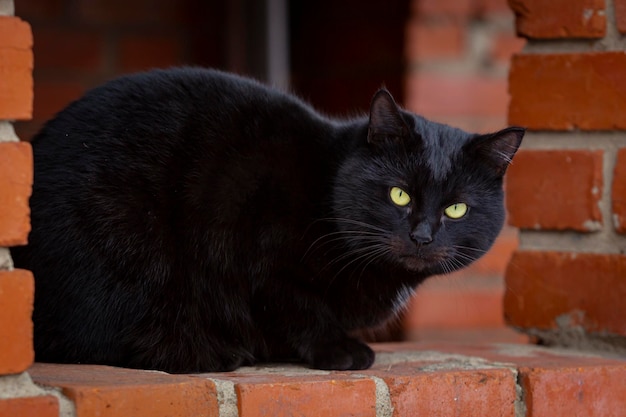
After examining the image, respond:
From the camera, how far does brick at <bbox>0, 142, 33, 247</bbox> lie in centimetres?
129

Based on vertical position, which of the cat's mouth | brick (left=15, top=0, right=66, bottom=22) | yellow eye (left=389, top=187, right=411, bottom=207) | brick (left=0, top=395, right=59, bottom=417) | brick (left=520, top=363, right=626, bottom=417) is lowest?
brick (left=520, top=363, right=626, bottom=417)

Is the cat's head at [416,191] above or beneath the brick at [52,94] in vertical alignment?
above

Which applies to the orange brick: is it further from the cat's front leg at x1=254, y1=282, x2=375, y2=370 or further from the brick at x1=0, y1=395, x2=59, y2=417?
the cat's front leg at x1=254, y1=282, x2=375, y2=370

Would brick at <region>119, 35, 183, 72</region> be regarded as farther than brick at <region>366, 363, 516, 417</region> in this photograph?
Yes

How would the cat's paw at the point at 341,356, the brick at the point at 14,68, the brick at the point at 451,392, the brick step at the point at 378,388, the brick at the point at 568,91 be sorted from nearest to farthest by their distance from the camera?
the brick at the point at 14,68
the brick step at the point at 378,388
the brick at the point at 451,392
the cat's paw at the point at 341,356
the brick at the point at 568,91

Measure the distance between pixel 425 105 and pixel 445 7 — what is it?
0.98ft

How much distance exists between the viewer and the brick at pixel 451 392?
1.57 metres

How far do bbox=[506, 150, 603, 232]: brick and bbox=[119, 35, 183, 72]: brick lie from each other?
1698mm

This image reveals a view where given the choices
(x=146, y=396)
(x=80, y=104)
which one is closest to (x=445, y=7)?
(x=80, y=104)

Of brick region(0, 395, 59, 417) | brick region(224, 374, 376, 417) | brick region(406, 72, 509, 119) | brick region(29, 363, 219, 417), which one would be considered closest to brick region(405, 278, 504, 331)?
brick region(406, 72, 509, 119)

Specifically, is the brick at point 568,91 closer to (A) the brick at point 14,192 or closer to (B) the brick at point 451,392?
(B) the brick at point 451,392

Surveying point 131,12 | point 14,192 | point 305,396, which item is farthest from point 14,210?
point 131,12

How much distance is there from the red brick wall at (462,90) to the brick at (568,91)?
3.51 feet

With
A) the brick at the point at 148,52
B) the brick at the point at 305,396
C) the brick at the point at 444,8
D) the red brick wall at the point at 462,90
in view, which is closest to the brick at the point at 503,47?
the red brick wall at the point at 462,90
